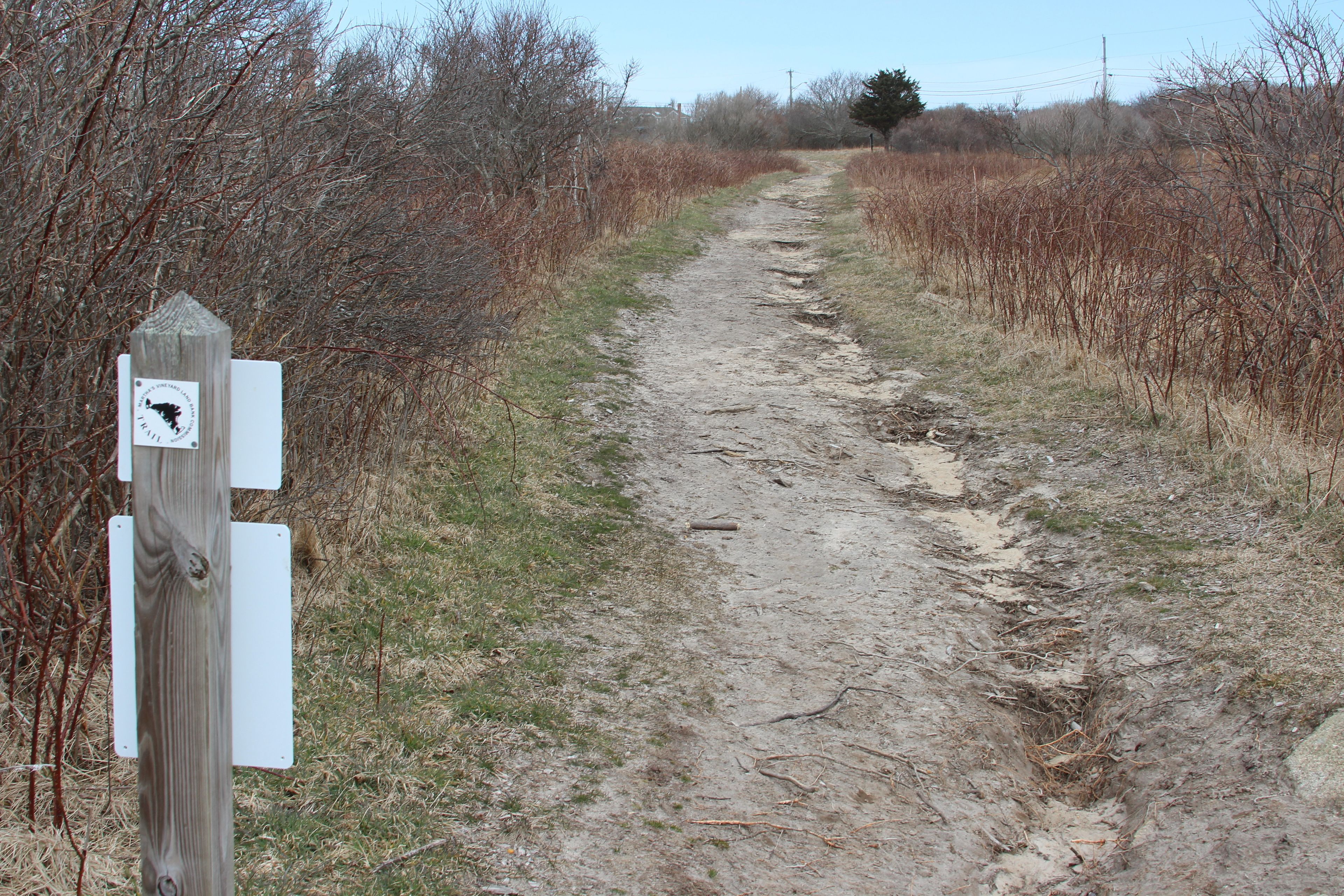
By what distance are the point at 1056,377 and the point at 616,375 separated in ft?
11.7

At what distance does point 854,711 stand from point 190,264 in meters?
2.96

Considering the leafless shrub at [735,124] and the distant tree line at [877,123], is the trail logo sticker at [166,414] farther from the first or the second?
the leafless shrub at [735,124]

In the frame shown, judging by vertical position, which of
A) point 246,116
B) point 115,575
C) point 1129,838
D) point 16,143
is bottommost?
point 1129,838

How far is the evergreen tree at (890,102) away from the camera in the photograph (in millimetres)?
46531

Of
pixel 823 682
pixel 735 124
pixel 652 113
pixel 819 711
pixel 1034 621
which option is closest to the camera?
pixel 819 711

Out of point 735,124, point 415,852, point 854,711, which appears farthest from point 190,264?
point 735,124

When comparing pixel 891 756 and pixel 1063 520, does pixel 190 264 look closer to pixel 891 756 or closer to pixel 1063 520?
pixel 891 756

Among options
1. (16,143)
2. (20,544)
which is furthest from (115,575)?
(16,143)

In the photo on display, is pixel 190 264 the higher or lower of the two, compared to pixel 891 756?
higher

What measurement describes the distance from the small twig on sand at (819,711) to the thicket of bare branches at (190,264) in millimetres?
1755

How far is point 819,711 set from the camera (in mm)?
3736

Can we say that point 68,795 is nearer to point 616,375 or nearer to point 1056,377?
point 616,375

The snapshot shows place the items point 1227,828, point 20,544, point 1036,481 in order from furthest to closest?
1. point 1036,481
2. point 1227,828
3. point 20,544

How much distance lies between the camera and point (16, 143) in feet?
8.64
